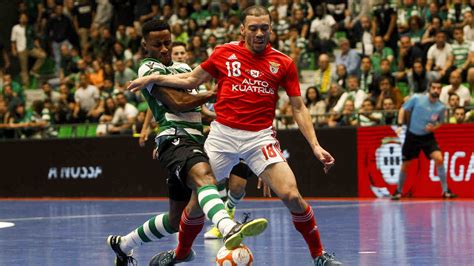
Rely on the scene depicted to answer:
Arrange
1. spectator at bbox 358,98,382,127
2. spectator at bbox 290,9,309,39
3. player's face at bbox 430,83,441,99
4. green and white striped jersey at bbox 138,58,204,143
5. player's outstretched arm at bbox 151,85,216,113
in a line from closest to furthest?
player's outstretched arm at bbox 151,85,216,113 < green and white striped jersey at bbox 138,58,204,143 < player's face at bbox 430,83,441,99 < spectator at bbox 358,98,382,127 < spectator at bbox 290,9,309,39

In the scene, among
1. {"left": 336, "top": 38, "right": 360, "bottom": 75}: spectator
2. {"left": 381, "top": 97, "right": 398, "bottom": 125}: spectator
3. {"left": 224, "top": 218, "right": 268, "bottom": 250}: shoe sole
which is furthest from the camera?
{"left": 336, "top": 38, "right": 360, "bottom": 75}: spectator

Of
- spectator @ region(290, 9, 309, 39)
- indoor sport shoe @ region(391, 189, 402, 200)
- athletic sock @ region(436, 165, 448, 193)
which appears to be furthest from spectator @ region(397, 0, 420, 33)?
indoor sport shoe @ region(391, 189, 402, 200)

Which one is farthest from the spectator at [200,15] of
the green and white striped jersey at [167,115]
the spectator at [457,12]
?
the green and white striped jersey at [167,115]

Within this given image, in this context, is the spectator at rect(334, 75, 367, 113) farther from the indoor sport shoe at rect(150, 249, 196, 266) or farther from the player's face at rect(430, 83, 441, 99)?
the indoor sport shoe at rect(150, 249, 196, 266)

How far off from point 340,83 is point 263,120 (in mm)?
14227

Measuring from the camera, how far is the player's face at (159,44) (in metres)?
9.53

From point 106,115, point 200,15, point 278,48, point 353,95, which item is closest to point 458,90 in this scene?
point 353,95

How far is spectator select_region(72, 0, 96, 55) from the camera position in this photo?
3127cm

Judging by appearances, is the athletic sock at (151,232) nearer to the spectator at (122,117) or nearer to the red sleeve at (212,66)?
the red sleeve at (212,66)

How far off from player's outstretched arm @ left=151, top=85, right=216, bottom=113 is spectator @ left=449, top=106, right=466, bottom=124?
12.4 meters

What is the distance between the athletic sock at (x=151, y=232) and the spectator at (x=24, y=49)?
22985mm

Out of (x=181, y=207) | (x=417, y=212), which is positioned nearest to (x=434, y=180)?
(x=417, y=212)

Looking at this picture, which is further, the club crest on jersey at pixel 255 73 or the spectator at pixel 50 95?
the spectator at pixel 50 95

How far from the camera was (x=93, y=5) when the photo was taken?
31875 millimetres
